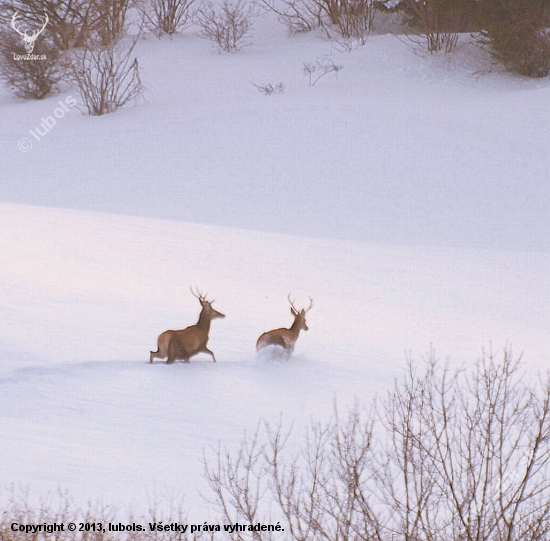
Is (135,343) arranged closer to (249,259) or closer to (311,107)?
(249,259)

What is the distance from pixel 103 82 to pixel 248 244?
10.4m

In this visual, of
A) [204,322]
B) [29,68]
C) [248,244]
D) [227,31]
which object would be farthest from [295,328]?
[227,31]

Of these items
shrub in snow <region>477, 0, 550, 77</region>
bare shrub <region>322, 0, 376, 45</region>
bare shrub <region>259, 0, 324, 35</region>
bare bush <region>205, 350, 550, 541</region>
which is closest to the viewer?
bare bush <region>205, 350, 550, 541</region>

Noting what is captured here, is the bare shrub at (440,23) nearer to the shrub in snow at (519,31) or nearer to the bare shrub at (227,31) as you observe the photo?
the shrub in snow at (519,31)

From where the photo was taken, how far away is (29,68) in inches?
990

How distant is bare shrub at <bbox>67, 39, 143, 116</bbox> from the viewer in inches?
910

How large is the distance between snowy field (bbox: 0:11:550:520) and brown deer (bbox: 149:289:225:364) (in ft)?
0.40

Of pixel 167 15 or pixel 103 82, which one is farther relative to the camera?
pixel 167 15

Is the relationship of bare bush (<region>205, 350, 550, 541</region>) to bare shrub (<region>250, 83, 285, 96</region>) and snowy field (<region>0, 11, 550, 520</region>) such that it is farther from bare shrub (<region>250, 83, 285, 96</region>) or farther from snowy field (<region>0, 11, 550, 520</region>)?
bare shrub (<region>250, 83, 285, 96</region>)

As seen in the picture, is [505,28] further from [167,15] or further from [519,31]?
[167,15]

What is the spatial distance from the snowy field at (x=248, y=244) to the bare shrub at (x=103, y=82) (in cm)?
53

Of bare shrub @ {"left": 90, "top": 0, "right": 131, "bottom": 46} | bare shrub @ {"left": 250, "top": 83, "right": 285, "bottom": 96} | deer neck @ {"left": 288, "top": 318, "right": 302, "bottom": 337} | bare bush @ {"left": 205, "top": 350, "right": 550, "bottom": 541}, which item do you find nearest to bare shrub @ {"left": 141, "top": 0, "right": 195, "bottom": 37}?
bare shrub @ {"left": 90, "top": 0, "right": 131, "bottom": 46}

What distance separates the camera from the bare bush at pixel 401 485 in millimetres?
4555

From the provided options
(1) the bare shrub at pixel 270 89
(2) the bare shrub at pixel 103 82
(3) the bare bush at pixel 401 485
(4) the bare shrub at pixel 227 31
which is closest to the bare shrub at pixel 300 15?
(4) the bare shrub at pixel 227 31
